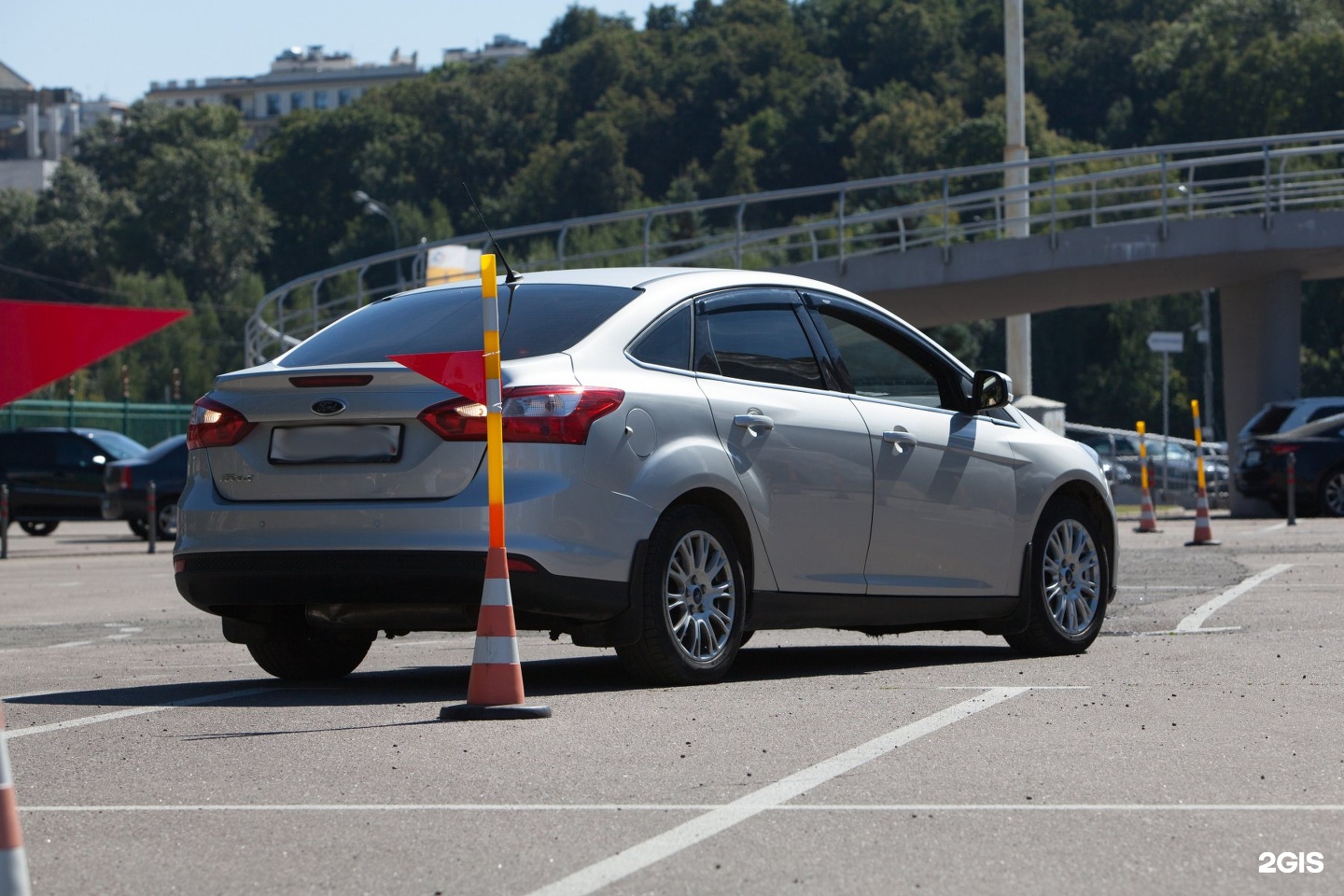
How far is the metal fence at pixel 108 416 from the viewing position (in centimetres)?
4766

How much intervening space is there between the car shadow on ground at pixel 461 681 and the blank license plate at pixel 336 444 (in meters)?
0.89

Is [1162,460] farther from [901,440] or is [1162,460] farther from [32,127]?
[32,127]

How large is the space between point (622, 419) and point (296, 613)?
5.25ft

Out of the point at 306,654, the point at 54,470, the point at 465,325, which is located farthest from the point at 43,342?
the point at 54,470

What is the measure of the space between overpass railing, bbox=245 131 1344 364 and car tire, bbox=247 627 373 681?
16803 mm

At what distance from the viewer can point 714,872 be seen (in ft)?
15.3

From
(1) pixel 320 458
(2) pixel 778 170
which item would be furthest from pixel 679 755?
(2) pixel 778 170

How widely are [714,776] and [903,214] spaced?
26.7m

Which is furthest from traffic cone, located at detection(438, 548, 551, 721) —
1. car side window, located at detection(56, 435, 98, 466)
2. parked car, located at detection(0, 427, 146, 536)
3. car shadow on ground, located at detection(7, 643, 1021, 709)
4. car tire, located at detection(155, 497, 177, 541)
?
car side window, located at detection(56, 435, 98, 466)

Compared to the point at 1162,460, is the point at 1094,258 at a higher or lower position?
higher

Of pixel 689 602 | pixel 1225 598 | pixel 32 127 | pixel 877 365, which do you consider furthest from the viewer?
pixel 32 127

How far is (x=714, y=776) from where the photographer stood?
595cm

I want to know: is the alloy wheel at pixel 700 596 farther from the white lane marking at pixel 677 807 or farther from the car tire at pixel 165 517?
the car tire at pixel 165 517

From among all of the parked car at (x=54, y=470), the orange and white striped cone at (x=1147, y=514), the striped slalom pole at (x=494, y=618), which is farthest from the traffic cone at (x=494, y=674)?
the parked car at (x=54, y=470)
